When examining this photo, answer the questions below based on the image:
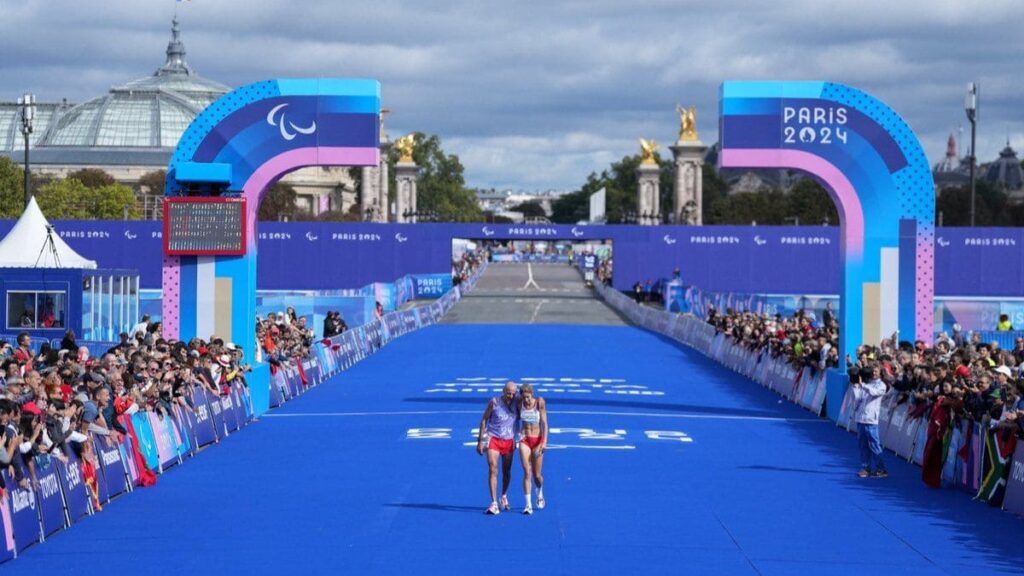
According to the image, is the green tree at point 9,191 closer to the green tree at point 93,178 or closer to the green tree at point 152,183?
the green tree at point 93,178

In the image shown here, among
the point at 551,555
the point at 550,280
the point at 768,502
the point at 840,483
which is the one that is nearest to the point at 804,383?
the point at 840,483

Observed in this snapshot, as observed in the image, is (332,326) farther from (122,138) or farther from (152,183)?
(122,138)

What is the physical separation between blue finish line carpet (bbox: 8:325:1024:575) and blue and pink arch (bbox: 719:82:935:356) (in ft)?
8.01

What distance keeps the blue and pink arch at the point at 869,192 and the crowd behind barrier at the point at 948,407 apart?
89 centimetres

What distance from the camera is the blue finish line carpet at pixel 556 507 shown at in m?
14.6

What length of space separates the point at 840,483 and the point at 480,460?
487 centimetres

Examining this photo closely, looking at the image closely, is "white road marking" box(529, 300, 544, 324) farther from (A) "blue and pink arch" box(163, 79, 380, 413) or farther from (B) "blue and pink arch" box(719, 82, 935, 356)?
(B) "blue and pink arch" box(719, 82, 935, 356)

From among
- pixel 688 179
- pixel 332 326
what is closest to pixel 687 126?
pixel 688 179

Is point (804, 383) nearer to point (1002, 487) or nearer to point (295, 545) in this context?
point (1002, 487)

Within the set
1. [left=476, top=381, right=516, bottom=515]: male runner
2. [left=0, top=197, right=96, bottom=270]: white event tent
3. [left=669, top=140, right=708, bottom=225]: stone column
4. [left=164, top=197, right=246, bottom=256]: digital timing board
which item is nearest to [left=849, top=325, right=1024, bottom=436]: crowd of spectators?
[left=476, top=381, right=516, bottom=515]: male runner

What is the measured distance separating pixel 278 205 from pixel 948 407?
117031 mm

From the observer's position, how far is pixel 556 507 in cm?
1772

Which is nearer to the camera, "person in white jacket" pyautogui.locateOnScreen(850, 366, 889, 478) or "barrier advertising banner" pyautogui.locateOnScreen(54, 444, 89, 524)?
"barrier advertising banner" pyautogui.locateOnScreen(54, 444, 89, 524)

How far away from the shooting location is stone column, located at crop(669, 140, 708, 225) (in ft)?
373
